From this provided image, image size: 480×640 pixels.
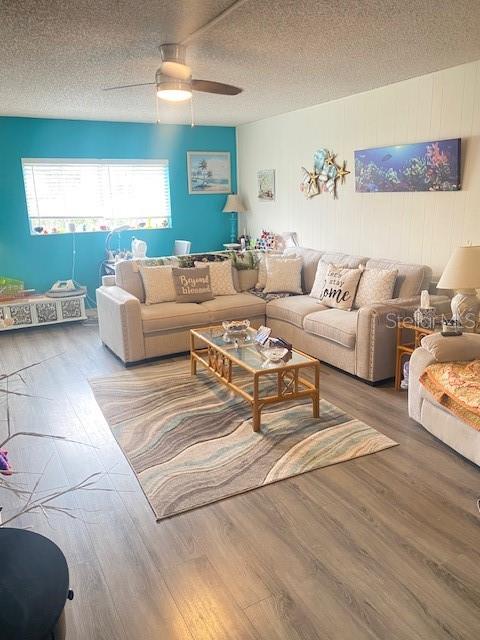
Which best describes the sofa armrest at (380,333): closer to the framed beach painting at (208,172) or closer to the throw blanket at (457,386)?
the throw blanket at (457,386)

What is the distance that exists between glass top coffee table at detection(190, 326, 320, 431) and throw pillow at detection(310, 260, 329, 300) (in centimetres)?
114

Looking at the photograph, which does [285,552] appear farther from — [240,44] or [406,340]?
[240,44]

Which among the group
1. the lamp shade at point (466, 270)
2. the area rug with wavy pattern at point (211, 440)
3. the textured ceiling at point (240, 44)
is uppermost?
the textured ceiling at point (240, 44)

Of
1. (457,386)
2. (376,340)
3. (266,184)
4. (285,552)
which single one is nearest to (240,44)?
(376,340)

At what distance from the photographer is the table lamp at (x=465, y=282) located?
321 cm

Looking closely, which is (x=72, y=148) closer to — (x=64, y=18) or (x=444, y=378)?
(x=64, y=18)

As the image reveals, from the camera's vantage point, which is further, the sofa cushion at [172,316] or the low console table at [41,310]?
the low console table at [41,310]

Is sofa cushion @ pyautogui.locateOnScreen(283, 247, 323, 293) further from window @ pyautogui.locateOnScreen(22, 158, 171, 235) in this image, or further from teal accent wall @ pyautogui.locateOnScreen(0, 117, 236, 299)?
window @ pyautogui.locateOnScreen(22, 158, 171, 235)

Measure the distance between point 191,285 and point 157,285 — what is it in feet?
1.07

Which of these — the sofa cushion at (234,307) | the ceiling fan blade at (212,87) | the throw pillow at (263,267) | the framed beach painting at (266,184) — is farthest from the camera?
the framed beach painting at (266,184)

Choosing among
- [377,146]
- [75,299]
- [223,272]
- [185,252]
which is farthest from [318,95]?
[75,299]

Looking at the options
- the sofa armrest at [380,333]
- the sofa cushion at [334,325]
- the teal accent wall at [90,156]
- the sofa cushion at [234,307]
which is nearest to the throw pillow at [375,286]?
the sofa cushion at [334,325]

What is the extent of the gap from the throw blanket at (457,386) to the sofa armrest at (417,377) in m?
0.06

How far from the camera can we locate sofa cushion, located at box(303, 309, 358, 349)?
12.6 feet
